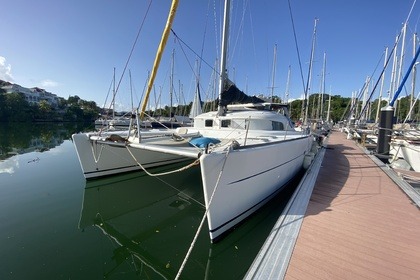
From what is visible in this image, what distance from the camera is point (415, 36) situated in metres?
15.2

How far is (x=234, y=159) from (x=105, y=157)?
193 inches

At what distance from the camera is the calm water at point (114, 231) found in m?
3.40

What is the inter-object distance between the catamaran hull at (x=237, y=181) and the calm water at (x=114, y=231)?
0.36 m

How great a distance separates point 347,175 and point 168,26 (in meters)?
6.81

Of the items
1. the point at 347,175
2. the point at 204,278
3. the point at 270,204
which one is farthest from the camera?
the point at 347,175

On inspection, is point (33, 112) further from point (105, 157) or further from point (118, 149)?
point (118, 149)

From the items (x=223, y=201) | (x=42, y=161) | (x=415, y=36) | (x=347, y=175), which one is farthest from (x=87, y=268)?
(x=415, y=36)

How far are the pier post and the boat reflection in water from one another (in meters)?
7.27

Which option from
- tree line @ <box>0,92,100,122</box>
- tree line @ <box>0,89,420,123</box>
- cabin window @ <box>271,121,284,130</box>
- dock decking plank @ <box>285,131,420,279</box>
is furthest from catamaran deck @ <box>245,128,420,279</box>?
tree line @ <box>0,92,100,122</box>

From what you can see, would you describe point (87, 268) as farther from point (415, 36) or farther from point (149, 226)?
point (415, 36)

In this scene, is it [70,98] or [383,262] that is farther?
[70,98]

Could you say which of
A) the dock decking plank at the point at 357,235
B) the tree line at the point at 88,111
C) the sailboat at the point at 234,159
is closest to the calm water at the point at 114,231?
the sailboat at the point at 234,159

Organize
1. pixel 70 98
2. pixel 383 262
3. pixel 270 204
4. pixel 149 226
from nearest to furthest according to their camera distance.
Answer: pixel 383 262 → pixel 149 226 → pixel 270 204 → pixel 70 98

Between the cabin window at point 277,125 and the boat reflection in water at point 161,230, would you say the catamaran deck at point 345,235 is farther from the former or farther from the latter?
the cabin window at point 277,125
